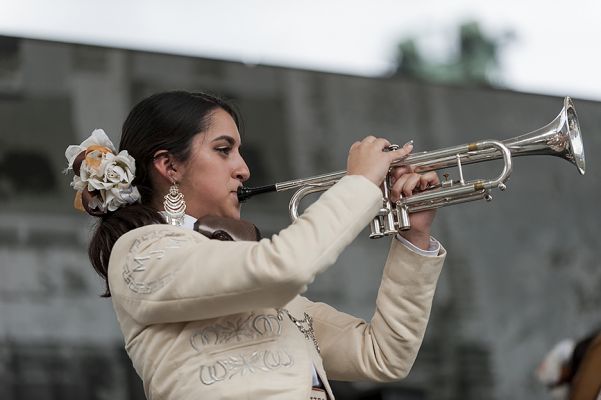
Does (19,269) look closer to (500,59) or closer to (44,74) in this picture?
(44,74)

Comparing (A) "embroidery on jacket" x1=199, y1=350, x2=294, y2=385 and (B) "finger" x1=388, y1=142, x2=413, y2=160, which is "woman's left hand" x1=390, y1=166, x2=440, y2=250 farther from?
(A) "embroidery on jacket" x1=199, y1=350, x2=294, y2=385

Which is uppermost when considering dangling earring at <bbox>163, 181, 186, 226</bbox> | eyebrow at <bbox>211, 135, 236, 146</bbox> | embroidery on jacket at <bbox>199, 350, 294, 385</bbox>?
eyebrow at <bbox>211, 135, 236, 146</bbox>

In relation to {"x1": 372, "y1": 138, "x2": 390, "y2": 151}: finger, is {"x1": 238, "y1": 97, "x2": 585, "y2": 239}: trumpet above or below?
below

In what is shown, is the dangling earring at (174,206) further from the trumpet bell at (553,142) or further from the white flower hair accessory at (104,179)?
the trumpet bell at (553,142)

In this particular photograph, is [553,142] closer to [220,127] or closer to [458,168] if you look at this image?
[458,168]

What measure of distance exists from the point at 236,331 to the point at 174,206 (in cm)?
35

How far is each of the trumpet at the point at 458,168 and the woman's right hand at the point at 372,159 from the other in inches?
2.4

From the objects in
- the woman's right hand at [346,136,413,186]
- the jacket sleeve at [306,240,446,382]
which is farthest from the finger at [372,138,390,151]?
the jacket sleeve at [306,240,446,382]

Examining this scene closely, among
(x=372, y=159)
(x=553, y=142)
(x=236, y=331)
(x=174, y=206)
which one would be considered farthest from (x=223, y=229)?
(x=553, y=142)

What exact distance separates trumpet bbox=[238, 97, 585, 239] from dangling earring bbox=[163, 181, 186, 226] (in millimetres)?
127

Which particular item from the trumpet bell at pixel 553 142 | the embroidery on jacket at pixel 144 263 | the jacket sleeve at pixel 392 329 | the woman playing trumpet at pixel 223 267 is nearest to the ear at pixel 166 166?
the woman playing trumpet at pixel 223 267

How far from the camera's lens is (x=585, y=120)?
19.1 ft

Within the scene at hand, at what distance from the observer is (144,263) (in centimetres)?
230

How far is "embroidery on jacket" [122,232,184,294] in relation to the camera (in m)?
2.27
